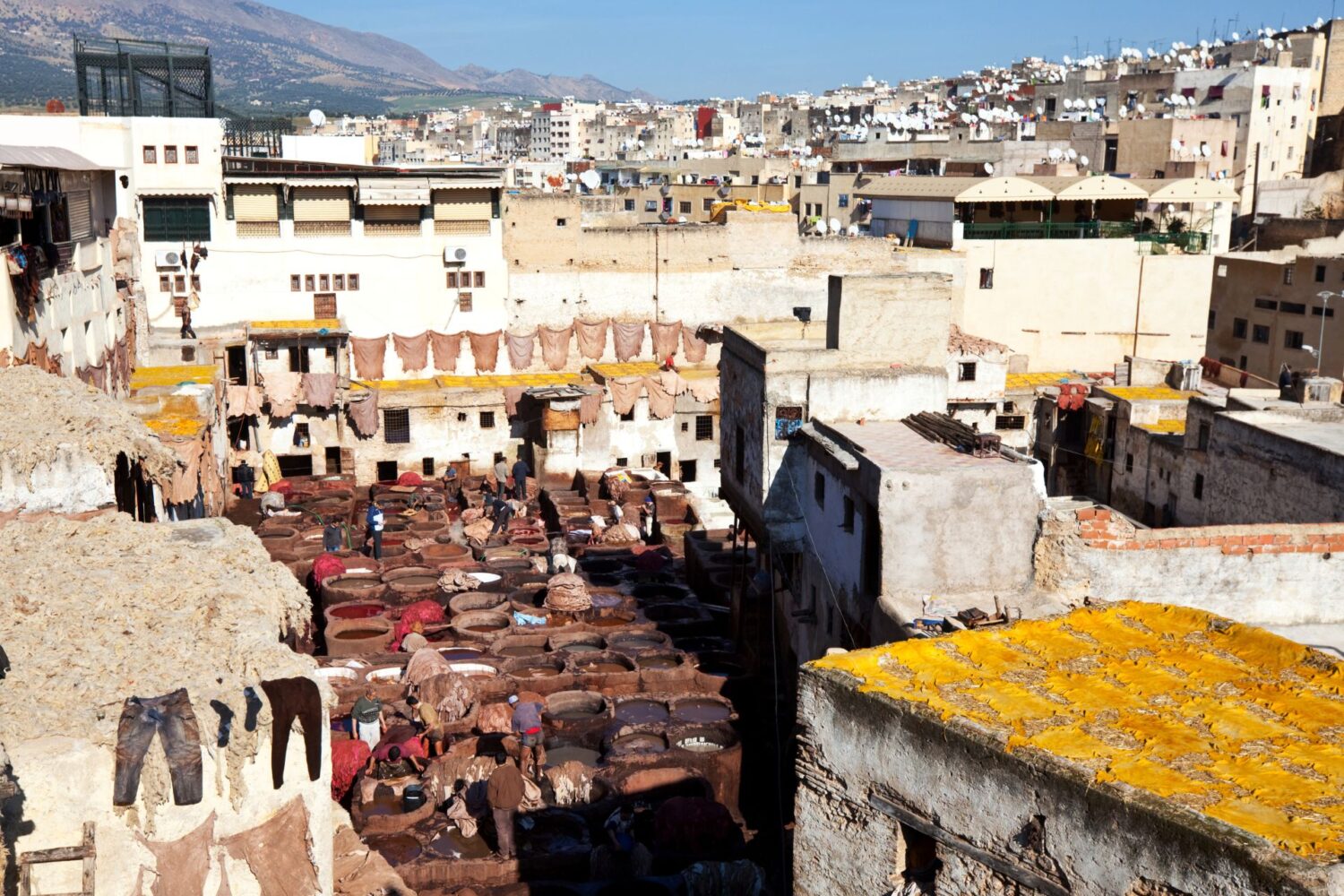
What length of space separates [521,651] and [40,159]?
11.5 m

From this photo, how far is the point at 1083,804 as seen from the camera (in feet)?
29.4

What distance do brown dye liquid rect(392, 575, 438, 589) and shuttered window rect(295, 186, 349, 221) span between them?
1621cm

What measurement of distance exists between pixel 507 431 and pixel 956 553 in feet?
74.8

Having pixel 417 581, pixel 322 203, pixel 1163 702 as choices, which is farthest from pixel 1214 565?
pixel 322 203

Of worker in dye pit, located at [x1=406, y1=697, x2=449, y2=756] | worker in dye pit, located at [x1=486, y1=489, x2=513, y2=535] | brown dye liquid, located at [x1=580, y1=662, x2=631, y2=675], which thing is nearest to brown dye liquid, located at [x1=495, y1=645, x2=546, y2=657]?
brown dye liquid, located at [x1=580, y1=662, x2=631, y2=675]

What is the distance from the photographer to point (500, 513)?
30.6 meters

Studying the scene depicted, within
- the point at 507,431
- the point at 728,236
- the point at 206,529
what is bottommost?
the point at 507,431

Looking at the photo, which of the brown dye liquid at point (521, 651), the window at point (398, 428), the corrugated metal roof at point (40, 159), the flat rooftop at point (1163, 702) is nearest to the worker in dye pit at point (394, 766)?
the brown dye liquid at point (521, 651)

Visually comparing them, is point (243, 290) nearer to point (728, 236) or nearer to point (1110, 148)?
point (728, 236)

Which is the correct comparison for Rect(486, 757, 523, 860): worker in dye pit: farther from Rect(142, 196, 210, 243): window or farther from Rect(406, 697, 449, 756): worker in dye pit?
Rect(142, 196, 210, 243): window

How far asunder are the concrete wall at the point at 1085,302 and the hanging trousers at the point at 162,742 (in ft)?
107

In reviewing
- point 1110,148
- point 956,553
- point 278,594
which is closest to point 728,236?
point 1110,148

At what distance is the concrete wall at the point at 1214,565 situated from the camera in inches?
593

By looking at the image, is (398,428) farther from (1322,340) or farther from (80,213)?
(1322,340)
